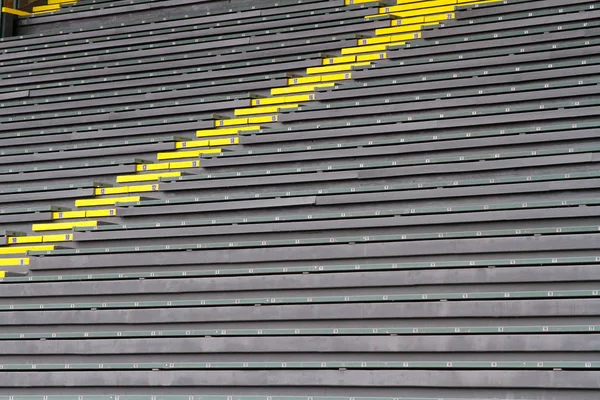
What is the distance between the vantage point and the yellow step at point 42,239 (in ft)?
28.8

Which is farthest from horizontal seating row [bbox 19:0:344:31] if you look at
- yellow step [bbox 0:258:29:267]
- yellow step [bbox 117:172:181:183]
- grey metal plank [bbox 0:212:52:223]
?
yellow step [bbox 0:258:29:267]

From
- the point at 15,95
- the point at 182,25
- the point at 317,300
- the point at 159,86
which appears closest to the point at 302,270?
the point at 317,300

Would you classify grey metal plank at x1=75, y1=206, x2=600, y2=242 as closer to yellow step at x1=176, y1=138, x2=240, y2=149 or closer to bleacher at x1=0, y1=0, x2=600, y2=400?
bleacher at x1=0, y1=0, x2=600, y2=400

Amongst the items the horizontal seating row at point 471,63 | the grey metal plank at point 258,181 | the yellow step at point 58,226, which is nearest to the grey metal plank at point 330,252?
the yellow step at point 58,226

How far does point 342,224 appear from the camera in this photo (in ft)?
24.8

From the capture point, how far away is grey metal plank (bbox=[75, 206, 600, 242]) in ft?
22.6

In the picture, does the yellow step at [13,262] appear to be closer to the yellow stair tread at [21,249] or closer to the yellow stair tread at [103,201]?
the yellow stair tread at [21,249]

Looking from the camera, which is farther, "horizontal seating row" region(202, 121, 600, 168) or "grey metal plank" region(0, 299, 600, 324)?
"horizontal seating row" region(202, 121, 600, 168)

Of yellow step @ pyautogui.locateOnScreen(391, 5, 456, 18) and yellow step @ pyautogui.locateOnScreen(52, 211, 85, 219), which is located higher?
yellow step @ pyautogui.locateOnScreen(391, 5, 456, 18)

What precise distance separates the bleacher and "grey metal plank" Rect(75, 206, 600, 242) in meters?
0.01

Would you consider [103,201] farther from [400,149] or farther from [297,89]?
[400,149]

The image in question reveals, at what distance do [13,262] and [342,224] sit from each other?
283 centimetres

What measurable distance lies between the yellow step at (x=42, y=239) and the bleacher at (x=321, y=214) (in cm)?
2

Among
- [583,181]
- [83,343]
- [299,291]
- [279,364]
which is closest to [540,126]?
[583,181]
